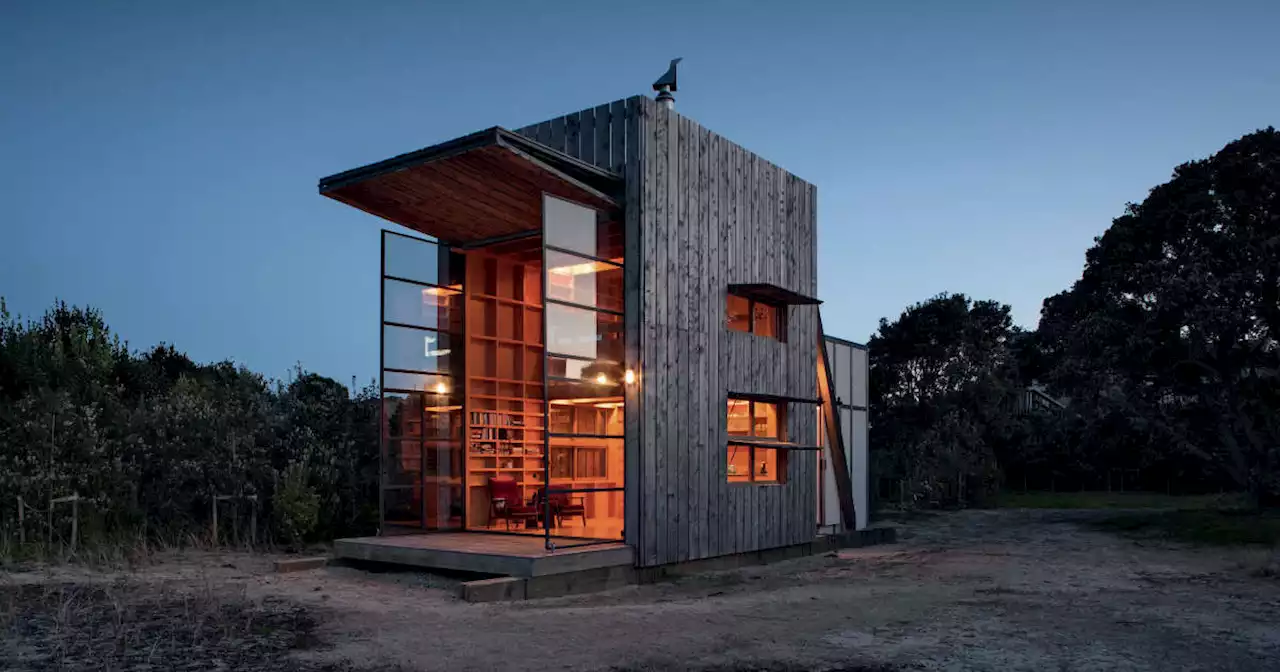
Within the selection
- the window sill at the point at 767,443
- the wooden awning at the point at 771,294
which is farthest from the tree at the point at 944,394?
the wooden awning at the point at 771,294

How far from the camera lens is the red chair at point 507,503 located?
526 inches

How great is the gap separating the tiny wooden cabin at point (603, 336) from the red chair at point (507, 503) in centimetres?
4

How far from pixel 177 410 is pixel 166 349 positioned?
1607 cm

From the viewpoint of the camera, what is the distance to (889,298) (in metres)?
39.8

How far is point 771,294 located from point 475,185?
15.5 feet

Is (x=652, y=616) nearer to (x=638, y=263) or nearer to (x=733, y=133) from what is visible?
(x=638, y=263)

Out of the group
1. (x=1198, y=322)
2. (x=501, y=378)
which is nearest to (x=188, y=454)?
(x=501, y=378)

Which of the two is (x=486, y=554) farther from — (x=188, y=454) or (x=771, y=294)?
(x=188, y=454)

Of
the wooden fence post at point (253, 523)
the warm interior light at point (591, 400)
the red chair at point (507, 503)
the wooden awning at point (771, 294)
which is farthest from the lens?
the wooden fence post at point (253, 523)

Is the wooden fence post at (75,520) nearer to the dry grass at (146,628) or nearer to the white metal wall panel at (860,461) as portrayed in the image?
the dry grass at (146,628)

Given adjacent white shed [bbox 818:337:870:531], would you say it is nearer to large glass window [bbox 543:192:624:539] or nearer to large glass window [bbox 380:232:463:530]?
large glass window [bbox 543:192:624:539]

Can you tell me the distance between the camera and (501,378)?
47.4ft

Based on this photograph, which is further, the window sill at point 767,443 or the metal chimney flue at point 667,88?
the window sill at point 767,443

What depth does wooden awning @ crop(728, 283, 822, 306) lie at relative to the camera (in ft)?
45.1
